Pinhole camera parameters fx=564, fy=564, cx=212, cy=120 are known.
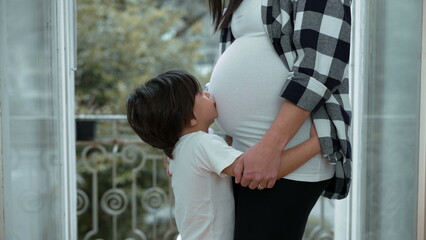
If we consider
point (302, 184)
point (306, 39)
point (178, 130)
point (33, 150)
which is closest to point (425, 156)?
point (302, 184)

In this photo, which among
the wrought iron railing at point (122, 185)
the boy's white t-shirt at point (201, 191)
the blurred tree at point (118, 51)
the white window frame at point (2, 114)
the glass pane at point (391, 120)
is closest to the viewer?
the boy's white t-shirt at point (201, 191)

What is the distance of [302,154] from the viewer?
1232 mm

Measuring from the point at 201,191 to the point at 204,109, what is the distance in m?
0.19

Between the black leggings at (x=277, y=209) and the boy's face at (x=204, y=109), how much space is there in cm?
20

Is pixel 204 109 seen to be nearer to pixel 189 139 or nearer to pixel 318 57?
pixel 189 139

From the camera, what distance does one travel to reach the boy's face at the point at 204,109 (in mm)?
1342

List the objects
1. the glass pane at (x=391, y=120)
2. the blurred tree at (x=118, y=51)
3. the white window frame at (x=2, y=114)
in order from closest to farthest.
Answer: the glass pane at (x=391, y=120) → the white window frame at (x=2, y=114) → the blurred tree at (x=118, y=51)

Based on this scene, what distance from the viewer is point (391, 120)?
5.58ft

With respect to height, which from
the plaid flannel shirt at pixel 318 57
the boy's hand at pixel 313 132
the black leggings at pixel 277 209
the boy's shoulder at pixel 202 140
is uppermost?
the plaid flannel shirt at pixel 318 57

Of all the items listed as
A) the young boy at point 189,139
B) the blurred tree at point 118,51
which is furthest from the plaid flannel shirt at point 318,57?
the blurred tree at point 118,51

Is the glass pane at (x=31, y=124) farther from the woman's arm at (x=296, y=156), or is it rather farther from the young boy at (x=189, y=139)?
the woman's arm at (x=296, y=156)

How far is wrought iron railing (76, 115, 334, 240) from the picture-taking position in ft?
12.6

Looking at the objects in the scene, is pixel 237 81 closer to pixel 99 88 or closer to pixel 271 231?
pixel 271 231

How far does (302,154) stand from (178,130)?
1.02 feet
